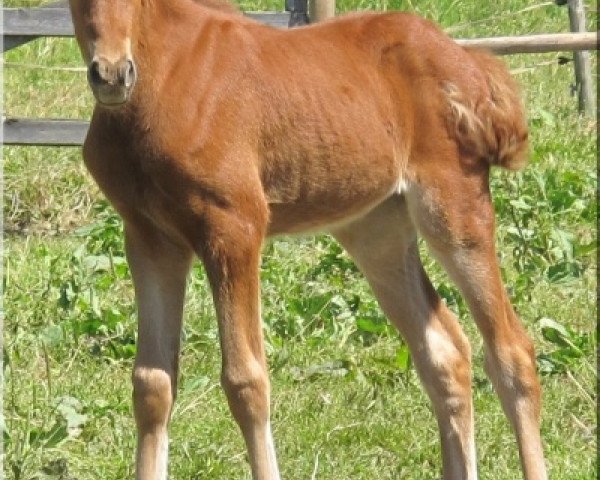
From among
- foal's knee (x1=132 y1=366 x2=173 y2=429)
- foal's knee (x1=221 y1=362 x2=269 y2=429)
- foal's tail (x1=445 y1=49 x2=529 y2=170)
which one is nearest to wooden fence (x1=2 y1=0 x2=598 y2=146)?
foal's tail (x1=445 y1=49 x2=529 y2=170)

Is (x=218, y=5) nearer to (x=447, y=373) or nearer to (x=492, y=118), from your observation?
(x=492, y=118)

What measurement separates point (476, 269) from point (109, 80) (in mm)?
1669

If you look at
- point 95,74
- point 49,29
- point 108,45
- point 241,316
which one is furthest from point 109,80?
point 49,29

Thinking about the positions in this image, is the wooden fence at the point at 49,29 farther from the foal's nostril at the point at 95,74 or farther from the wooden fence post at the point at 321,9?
the foal's nostril at the point at 95,74

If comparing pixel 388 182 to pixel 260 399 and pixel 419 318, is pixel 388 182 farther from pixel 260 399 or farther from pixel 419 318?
pixel 260 399

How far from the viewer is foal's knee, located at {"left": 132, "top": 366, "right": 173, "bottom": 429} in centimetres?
464

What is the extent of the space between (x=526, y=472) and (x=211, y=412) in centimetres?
135

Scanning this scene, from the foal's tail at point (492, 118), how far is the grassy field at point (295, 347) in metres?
1.10

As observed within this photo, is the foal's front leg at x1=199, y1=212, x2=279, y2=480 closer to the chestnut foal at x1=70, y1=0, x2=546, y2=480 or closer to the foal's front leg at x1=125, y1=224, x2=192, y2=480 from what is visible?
the chestnut foal at x1=70, y1=0, x2=546, y2=480

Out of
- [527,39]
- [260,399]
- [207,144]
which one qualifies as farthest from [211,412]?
[527,39]

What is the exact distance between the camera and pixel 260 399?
4.48 metres

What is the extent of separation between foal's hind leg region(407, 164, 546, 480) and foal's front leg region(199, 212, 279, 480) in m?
0.81

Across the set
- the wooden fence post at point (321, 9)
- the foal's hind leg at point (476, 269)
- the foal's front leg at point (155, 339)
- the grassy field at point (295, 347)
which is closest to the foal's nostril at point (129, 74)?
the foal's front leg at point (155, 339)

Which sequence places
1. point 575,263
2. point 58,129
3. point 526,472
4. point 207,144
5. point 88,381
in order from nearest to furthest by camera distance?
point 207,144
point 526,472
point 88,381
point 575,263
point 58,129
